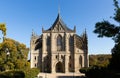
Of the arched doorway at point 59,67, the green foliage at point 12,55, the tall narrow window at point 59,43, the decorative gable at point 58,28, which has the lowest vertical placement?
the arched doorway at point 59,67

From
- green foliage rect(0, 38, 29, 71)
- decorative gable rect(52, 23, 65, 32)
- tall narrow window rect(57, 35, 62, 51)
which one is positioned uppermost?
decorative gable rect(52, 23, 65, 32)

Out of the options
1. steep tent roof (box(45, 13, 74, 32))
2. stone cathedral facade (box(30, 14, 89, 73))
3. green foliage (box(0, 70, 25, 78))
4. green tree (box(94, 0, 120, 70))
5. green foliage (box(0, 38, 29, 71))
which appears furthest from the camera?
steep tent roof (box(45, 13, 74, 32))

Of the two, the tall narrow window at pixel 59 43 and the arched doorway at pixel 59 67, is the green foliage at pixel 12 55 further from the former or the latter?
the tall narrow window at pixel 59 43

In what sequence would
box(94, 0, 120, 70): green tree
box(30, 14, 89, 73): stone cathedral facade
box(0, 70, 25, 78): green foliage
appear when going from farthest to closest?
box(30, 14, 89, 73): stone cathedral facade
box(0, 70, 25, 78): green foliage
box(94, 0, 120, 70): green tree

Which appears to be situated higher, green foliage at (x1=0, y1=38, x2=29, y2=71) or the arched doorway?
green foliage at (x1=0, y1=38, x2=29, y2=71)

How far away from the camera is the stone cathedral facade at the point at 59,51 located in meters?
78.0

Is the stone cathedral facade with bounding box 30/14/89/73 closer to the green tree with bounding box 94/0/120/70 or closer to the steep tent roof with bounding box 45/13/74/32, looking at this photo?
the steep tent roof with bounding box 45/13/74/32

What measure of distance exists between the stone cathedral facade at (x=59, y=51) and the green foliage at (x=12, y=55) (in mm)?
17290

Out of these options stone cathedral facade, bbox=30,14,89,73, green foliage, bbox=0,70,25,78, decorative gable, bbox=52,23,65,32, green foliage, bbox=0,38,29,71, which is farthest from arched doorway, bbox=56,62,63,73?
green foliage, bbox=0,70,25,78

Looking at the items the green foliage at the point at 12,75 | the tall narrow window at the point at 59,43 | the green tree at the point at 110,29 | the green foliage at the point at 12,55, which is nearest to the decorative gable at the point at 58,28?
the tall narrow window at the point at 59,43

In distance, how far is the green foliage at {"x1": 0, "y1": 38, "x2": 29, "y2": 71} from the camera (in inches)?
2010

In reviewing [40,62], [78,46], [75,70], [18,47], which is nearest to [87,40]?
[78,46]

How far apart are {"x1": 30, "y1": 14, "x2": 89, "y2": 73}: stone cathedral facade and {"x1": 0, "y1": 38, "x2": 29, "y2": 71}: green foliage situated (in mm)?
17290

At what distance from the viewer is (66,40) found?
79.6 m
